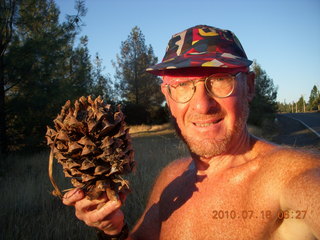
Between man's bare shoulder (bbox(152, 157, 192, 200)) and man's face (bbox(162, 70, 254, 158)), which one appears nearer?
man's face (bbox(162, 70, 254, 158))

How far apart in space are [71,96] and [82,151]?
9.25 metres

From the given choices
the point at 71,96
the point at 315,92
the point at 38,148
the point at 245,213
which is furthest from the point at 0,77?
the point at 315,92

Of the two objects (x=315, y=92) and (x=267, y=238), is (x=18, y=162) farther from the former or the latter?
(x=315, y=92)

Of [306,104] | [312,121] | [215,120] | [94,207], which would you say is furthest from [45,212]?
[306,104]

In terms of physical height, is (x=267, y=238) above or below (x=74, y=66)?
below

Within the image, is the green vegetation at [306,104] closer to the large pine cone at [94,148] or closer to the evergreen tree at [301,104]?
the evergreen tree at [301,104]

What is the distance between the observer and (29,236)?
11.6 ft

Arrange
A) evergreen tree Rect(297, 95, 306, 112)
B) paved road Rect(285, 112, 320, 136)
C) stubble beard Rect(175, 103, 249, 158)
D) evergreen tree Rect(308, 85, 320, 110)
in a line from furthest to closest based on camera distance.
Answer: evergreen tree Rect(297, 95, 306, 112), evergreen tree Rect(308, 85, 320, 110), paved road Rect(285, 112, 320, 136), stubble beard Rect(175, 103, 249, 158)

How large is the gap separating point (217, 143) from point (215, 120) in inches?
7.7

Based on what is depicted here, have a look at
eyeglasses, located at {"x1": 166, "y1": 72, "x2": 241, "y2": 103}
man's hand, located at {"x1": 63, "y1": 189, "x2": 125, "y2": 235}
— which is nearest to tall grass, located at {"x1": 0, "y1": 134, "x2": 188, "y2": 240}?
man's hand, located at {"x1": 63, "y1": 189, "x2": 125, "y2": 235}

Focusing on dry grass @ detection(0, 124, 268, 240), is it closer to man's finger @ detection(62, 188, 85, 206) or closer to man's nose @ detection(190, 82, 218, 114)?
man's finger @ detection(62, 188, 85, 206)

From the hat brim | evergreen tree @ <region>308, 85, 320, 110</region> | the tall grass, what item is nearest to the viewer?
the hat brim

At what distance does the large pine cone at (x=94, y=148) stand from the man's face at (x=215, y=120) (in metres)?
0.89
